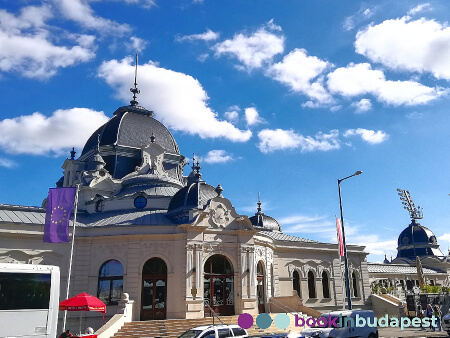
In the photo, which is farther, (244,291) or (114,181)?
(114,181)

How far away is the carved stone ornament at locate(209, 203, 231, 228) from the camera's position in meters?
32.1

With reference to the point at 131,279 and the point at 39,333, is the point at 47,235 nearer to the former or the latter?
the point at 131,279

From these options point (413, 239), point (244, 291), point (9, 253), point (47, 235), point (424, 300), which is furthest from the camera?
point (413, 239)

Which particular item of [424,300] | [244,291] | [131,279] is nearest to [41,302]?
[131,279]

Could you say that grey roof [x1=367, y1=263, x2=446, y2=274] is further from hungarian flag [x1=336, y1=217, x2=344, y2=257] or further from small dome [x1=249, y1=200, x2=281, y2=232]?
hungarian flag [x1=336, y1=217, x2=344, y2=257]

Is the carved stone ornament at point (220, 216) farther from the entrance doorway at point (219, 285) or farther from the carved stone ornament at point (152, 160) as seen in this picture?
the carved stone ornament at point (152, 160)

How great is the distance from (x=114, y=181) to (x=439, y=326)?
2993 centimetres

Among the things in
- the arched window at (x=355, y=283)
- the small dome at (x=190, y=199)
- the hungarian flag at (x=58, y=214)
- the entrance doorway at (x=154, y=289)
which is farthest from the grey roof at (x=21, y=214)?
the arched window at (x=355, y=283)

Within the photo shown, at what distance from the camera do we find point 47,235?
24.1 m

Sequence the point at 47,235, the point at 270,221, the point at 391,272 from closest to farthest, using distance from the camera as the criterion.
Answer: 1. the point at 47,235
2. the point at 270,221
3. the point at 391,272

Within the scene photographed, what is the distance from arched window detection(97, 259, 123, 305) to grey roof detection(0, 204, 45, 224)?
20.4ft

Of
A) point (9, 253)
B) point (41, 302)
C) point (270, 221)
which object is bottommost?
point (41, 302)

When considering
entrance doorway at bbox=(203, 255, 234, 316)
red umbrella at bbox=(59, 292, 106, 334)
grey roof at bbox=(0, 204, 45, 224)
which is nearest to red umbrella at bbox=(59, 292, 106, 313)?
red umbrella at bbox=(59, 292, 106, 334)

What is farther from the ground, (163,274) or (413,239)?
(413,239)
